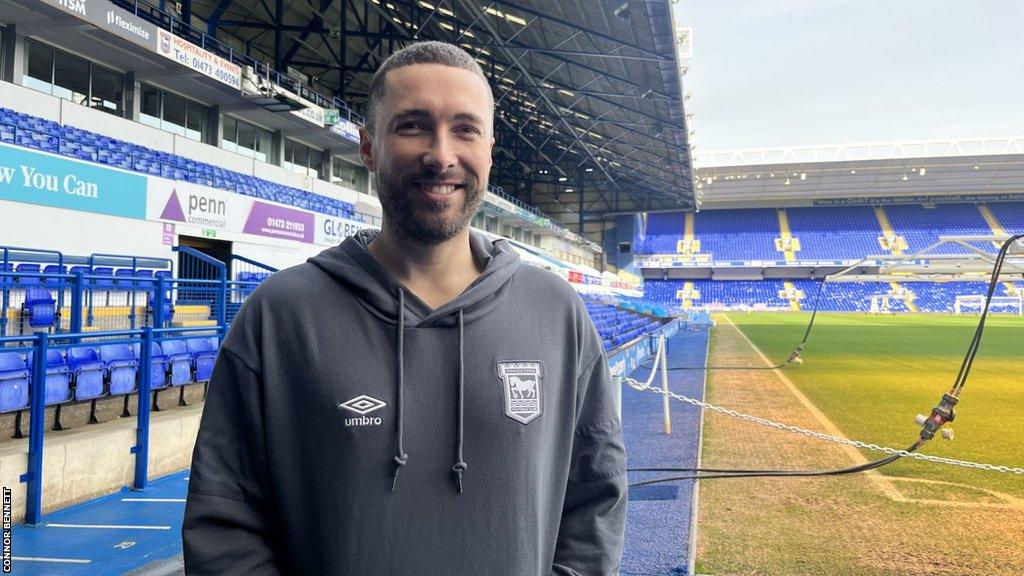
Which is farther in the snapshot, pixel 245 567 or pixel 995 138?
pixel 995 138

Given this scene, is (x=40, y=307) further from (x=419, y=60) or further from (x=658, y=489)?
(x=419, y=60)

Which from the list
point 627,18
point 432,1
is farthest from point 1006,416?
point 432,1

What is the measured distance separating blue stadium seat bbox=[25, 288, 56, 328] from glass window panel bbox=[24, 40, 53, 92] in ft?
34.9

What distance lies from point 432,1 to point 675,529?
1912 cm

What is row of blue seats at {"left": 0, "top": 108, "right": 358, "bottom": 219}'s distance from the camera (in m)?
11.6

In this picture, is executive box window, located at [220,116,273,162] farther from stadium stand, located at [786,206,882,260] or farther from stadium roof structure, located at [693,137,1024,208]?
stadium stand, located at [786,206,882,260]

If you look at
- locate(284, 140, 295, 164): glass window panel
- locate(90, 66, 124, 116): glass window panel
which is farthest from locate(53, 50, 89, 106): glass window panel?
locate(284, 140, 295, 164): glass window panel

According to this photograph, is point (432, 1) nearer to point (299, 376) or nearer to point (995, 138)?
point (299, 376)

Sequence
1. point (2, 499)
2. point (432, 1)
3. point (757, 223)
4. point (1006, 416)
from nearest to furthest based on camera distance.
→ point (2, 499) → point (1006, 416) → point (432, 1) → point (757, 223)

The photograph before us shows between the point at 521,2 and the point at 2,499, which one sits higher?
the point at 521,2

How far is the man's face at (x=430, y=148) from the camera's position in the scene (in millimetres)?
1122

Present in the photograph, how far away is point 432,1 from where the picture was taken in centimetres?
1980

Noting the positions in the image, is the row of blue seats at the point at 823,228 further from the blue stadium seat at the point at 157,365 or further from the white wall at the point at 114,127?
the blue stadium seat at the point at 157,365

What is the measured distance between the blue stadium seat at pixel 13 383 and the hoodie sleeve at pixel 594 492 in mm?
4734
